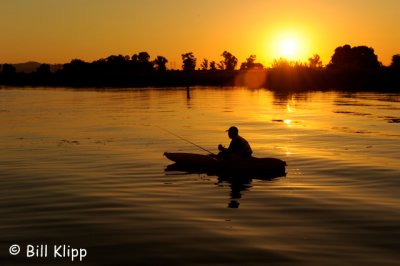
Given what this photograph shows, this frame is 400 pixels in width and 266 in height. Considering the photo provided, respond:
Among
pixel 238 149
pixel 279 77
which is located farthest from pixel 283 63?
pixel 238 149

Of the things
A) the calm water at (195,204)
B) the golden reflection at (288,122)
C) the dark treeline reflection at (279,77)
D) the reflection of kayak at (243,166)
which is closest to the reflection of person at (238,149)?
the reflection of kayak at (243,166)

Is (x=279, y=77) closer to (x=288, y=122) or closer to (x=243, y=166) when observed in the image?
(x=288, y=122)

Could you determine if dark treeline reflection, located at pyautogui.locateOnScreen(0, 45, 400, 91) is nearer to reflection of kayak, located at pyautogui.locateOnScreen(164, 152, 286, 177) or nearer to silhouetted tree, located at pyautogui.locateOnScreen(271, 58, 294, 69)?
silhouetted tree, located at pyautogui.locateOnScreen(271, 58, 294, 69)

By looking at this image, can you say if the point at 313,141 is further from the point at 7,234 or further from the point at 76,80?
the point at 76,80

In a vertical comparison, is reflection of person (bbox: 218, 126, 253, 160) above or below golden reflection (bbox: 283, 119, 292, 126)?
above

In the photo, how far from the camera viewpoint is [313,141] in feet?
101

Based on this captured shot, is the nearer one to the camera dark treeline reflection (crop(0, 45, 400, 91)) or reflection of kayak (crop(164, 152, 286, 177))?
reflection of kayak (crop(164, 152, 286, 177))

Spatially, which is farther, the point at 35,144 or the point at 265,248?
the point at 35,144

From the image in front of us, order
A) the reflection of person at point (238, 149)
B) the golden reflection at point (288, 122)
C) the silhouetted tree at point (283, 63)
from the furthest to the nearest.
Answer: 1. the silhouetted tree at point (283, 63)
2. the golden reflection at point (288, 122)
3. the reflection of person at point (238, 149)

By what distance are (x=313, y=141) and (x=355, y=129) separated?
801 cm

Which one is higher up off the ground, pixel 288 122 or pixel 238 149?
pixel 238 149

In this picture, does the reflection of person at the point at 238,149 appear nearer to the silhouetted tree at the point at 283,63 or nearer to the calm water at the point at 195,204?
the calm water at the point at 195,204

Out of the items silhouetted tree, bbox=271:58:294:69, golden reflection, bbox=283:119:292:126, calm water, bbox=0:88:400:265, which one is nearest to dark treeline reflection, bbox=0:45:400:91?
silhouetted tree, bbox=271:58:294:69

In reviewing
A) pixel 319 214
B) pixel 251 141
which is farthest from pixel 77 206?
pixel 251 141
